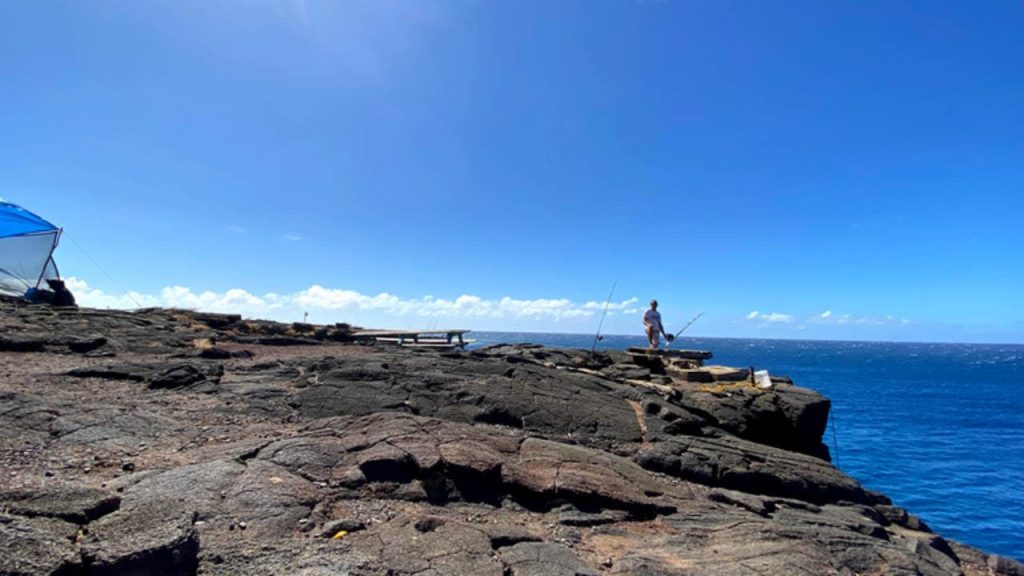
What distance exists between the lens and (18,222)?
26625 millimetres

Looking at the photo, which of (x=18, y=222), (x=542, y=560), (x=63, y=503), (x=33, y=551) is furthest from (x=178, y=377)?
(x=18, y=222)

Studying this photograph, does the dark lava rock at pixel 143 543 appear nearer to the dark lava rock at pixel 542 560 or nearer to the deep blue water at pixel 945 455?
the dark lava rock at pixel 542 560

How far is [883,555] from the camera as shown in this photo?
20.4 feet

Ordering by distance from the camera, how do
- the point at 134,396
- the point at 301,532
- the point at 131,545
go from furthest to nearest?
1. the point at 134,396
2. the point at 301,532
3. the point at 131,545

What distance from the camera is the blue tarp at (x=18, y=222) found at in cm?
2592

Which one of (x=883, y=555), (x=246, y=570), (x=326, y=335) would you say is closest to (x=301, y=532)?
(x=246, y=570)

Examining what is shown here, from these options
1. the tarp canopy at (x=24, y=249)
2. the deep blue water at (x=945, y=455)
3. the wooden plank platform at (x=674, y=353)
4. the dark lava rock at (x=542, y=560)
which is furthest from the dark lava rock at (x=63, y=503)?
the tarp canopy at (x=24, y=249)

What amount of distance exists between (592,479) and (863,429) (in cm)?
4253

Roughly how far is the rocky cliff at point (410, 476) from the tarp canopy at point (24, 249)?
16.7m

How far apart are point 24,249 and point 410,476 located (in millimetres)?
31096

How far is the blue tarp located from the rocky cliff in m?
17.5

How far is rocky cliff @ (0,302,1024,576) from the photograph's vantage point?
449cm

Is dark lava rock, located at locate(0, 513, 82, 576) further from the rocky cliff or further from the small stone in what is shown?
the small stone

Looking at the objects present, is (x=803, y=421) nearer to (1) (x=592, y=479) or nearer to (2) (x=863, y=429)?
(1) (x=592, y=479)
